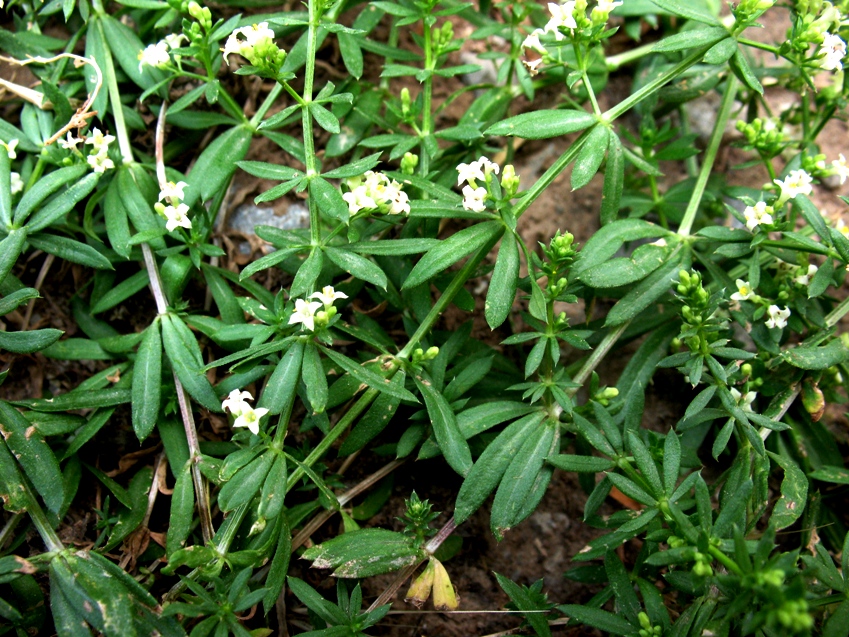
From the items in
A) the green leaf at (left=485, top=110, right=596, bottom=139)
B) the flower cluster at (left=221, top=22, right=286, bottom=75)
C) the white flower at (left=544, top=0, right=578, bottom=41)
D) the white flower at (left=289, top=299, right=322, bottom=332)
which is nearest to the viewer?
the white flower at (left=289, top=299, right=322, bottom=332)

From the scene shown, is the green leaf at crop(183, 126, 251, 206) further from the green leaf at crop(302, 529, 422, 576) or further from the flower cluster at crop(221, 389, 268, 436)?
the green leaf at crop(302, 529, 422, 576)

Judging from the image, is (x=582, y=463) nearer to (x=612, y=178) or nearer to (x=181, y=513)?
(x=612, y=178)

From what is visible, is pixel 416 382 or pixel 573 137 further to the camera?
pixel 573 137

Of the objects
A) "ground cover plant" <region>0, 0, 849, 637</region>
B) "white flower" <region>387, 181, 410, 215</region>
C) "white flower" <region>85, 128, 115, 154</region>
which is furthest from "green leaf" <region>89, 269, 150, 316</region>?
"white flower" <region>387, 181, 410, 215</region>

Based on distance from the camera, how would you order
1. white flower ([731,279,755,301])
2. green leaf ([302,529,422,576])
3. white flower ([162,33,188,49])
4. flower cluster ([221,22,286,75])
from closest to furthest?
flower cluster ([221,22,286,75]) → green leaf ([302,529,422,576]) → white flower ([731,279,755,301]) → white flower ([162,33,188,49])

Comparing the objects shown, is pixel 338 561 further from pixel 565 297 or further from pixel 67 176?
pixel 67 176

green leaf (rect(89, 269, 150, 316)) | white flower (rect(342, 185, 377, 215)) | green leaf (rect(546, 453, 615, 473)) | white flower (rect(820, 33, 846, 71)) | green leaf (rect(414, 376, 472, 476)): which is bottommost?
green leaf (rect(546, 453, 615, 473))

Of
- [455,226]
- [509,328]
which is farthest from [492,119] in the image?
[509,328]
